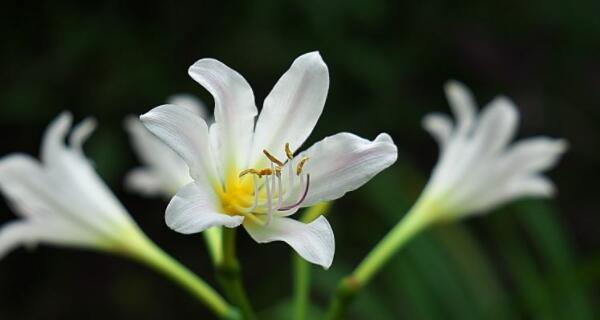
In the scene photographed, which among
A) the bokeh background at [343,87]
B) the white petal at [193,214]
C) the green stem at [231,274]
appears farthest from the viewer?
the bokeh background at [343,87]

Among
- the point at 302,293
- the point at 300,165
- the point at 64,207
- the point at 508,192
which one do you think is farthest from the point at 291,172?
the point at 508,192

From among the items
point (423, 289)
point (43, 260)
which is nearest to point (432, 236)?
point (423, 289)

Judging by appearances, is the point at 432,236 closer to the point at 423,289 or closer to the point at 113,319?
the point at 423,289

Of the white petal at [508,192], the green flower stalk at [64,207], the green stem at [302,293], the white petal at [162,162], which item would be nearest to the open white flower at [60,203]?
the green flower stalk at [64,207]

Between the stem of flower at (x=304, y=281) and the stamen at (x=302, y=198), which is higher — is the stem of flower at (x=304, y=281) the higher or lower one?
the lower one

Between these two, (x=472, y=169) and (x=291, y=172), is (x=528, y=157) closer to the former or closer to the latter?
(x=472, y=169)

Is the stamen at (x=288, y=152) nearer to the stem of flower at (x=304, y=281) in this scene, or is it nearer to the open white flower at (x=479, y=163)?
the stem of flower at (x=304, y=281)

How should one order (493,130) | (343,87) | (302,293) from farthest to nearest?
(343,87) < (493,130) < (302,293)
